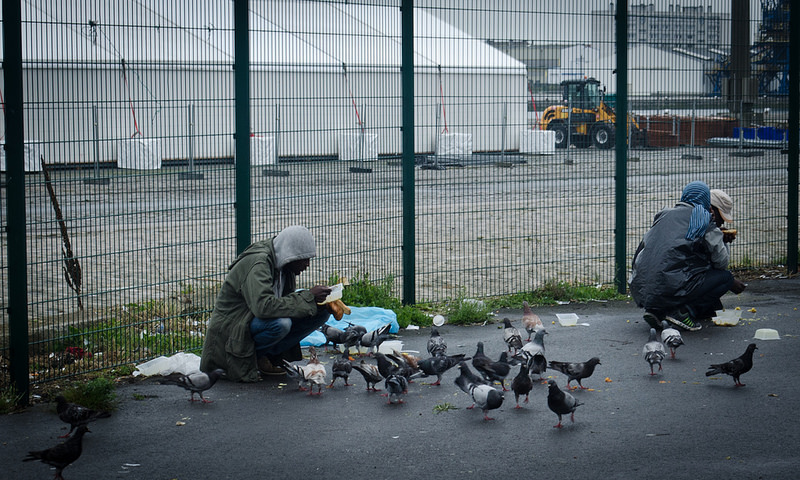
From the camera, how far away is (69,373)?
7.37 m

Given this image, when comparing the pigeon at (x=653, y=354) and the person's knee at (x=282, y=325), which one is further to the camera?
the pigeon at (x=653, y=354)

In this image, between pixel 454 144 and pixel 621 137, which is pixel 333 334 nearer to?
pixel 454 144

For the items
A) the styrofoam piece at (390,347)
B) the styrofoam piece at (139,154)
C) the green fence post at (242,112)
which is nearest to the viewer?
the styrofoam piece at (139,154)

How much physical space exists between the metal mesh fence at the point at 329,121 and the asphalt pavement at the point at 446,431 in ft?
4.37

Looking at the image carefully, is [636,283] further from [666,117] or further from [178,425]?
[178,425]

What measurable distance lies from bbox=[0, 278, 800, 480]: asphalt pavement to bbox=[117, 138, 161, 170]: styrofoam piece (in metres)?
1.91

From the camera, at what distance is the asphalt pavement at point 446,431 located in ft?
17.7

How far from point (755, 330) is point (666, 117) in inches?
134

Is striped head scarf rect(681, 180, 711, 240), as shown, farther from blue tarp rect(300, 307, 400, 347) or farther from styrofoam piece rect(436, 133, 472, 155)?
blue tarp rect(300, 307, 400, 347)

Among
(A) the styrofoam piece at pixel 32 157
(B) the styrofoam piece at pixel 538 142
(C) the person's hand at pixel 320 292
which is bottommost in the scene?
(C) the person's hand at pixel 320 292

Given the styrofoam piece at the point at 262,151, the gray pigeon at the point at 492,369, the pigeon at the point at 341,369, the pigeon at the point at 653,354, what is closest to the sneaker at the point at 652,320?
the pigeon at the point at 653,354

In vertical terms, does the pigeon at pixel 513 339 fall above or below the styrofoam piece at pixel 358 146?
below

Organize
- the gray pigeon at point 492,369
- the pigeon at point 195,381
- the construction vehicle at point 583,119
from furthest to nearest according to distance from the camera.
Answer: the construction vehicle at point 583,119 < the gray pigeon at point 492,369 < the pigeon at point 195,381

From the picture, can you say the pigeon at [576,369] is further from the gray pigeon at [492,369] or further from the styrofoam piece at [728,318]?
the styrofoam piece at [728,318]
